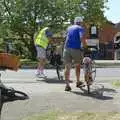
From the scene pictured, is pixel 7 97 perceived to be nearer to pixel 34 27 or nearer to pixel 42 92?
pixel 42 92

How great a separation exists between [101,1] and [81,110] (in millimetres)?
31963

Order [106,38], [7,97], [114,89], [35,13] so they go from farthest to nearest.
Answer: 1. [106,38]
2. [35,13]
3. [114,89]
4. [7,97]

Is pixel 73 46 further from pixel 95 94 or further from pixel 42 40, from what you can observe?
pixel 42 40

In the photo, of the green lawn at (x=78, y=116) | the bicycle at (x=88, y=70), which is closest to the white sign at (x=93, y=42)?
the bicycle at (x=88, y=70)

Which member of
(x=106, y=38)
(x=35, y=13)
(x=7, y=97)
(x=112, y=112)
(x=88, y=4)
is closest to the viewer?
(x=112, y=112)

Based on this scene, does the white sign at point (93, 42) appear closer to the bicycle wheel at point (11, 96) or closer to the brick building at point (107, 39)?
the brick building at point (107, 39)

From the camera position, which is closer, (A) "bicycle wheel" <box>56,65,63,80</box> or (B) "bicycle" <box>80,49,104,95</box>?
(B) "bicycle" <box>80,49,104,95</box>

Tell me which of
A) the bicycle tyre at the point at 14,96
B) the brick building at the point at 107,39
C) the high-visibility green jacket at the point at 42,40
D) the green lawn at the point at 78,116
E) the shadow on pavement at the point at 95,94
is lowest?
the brick building at the point at 107,39

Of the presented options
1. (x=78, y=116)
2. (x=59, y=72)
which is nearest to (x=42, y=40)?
(x=59, y=72)

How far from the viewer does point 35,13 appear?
39.0 m

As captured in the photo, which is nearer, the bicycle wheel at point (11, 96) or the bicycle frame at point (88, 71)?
the bicycle wheel at point (11, 96)

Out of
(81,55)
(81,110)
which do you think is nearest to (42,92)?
(81,55)

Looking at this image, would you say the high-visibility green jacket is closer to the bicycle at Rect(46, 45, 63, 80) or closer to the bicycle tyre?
the bicycle at Rect(46, 45, 63, 80)

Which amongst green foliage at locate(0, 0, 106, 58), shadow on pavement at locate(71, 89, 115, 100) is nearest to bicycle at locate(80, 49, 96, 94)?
shadow on pavement at locate(71, 89, 115, 100)
